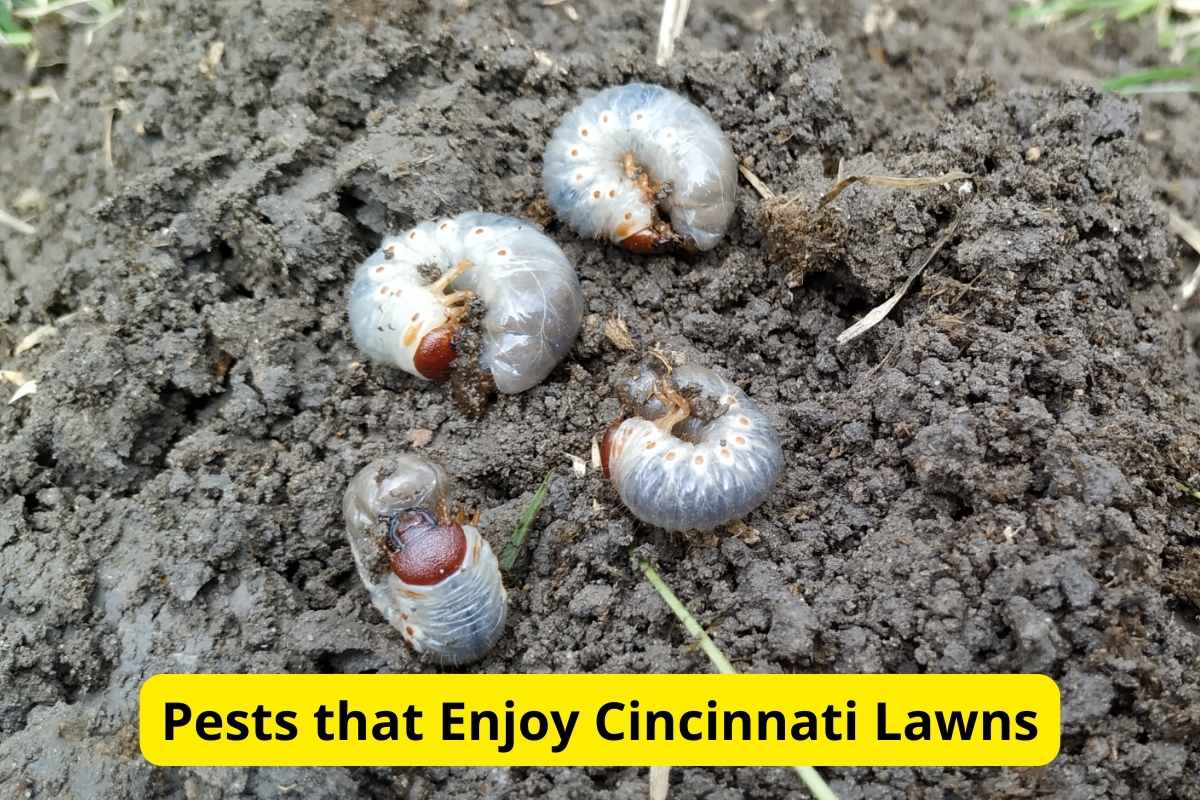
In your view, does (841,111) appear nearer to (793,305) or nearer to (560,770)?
(793,305)

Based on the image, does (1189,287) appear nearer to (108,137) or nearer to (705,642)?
(705,642)

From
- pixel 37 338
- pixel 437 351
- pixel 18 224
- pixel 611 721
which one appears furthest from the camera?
pixel 18 224

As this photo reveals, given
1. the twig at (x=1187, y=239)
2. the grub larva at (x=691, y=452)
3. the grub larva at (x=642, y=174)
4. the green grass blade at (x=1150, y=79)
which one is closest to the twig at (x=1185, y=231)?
the twig at (x=1187, y=239)

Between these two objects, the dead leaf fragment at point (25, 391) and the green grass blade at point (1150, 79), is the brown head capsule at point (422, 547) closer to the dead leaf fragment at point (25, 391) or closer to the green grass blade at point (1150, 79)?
the dead leaf fragment at point (25, 391)

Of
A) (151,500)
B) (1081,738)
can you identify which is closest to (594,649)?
(1081,738)

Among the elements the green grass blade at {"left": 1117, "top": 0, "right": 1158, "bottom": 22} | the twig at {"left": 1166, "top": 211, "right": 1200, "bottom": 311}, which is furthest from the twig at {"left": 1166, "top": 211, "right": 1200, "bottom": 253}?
the green grass blade at {"left": 1117, "top": 0, "right": 1158, "bottom": 22}

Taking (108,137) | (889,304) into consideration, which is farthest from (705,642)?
(108,137)
